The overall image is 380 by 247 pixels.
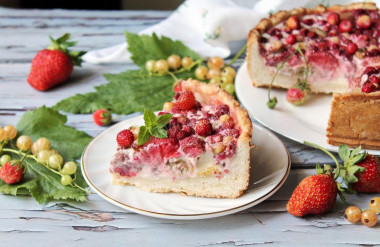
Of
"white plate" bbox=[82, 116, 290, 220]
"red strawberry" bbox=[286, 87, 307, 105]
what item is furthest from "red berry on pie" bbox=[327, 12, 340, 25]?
"white plate" bbox=[82, 116, 290, 220]

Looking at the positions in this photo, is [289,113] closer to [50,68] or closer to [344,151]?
[344,151]

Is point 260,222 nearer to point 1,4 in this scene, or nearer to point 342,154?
point 342,154

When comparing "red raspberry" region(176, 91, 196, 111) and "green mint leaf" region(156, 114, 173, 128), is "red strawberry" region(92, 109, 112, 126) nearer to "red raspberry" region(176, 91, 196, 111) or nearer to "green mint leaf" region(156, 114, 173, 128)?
"red raspberry" region(176, 91, 196, 111)

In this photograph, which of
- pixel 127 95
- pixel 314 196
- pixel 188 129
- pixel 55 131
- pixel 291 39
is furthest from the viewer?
pixel 127 95

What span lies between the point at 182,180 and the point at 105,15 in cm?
319

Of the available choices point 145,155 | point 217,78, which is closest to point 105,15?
point 217,78

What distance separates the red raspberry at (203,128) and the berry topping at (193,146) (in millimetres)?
→ 58

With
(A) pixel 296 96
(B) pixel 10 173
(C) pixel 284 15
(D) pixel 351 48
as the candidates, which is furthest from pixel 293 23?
(B) pixel 10 173

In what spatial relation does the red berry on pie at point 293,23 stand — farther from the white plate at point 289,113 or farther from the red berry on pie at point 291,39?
the white plate at point 289,113

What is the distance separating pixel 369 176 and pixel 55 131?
1.95 metres

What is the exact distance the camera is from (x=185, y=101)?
313cm

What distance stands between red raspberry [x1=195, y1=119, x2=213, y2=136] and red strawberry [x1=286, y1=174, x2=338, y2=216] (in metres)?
0.54

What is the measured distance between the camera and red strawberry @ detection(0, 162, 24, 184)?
3.01 metres

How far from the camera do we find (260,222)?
109 inches
